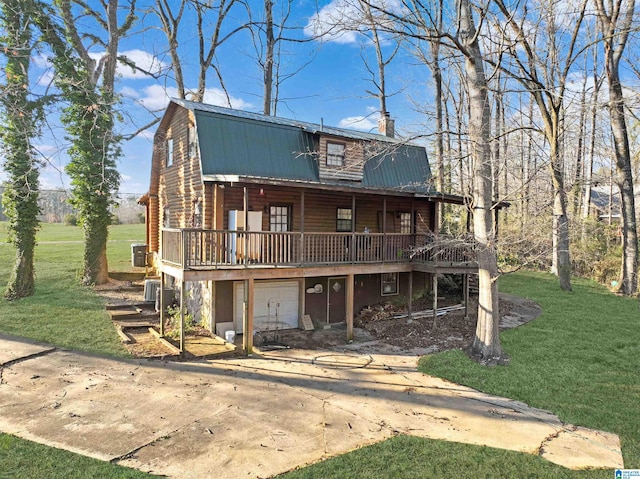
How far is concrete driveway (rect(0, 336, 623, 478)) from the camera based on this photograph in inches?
233

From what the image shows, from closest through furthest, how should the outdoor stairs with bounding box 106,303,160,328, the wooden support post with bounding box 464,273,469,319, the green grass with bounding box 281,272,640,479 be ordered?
the green grass with bounding box 281,272,640,479 → the outdoor stairs with bounding box 106,303,160,328 → the wooden support post with bounding box 464,273,469,319

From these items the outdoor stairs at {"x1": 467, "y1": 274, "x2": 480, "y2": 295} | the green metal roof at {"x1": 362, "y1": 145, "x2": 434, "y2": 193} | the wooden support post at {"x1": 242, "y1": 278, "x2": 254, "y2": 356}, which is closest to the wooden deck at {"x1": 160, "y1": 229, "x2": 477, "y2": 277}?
the wooden support post at {"x1": 242, "y1": 278, "x2": 254, "y2": 356}

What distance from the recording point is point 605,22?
17672 millimetres

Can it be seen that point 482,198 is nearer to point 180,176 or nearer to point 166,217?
point 180,176

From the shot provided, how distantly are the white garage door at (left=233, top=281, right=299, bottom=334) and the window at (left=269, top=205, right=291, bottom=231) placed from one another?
6.35 ft

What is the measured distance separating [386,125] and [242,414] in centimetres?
1574

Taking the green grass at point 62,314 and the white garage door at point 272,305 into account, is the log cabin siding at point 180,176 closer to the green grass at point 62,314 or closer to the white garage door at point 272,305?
the white garage door at point 272,305

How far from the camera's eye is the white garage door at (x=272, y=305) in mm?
12938

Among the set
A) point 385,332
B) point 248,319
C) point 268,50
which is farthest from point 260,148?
point 268,50

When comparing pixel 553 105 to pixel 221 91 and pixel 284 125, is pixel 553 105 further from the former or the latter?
pixel 221 91

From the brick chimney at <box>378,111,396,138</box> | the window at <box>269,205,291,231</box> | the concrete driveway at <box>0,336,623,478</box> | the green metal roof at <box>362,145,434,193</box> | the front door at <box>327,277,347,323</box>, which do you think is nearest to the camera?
the concrete driveway at <box>0,336,623,478</box>

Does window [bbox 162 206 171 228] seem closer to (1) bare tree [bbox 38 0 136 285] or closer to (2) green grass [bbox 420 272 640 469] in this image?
(1) bare tree [bbox 38 0 136 285]

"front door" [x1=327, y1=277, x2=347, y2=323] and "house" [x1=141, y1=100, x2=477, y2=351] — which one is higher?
"house" [x1=141, y1=100, x2=477, y2=351]

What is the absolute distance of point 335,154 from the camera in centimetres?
1458
